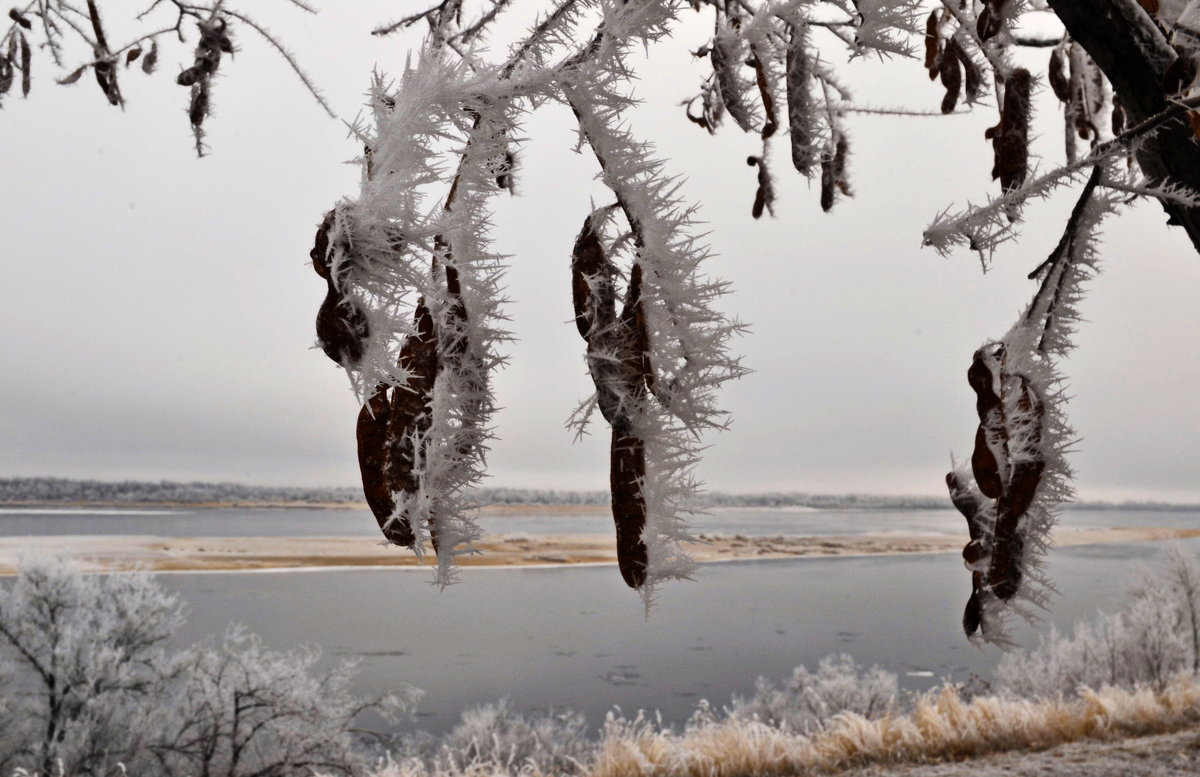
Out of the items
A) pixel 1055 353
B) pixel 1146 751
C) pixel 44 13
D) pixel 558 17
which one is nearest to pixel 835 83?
pixel 1055 353

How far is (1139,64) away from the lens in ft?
2.37

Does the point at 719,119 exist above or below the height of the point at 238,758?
above

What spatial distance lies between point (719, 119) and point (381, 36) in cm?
67

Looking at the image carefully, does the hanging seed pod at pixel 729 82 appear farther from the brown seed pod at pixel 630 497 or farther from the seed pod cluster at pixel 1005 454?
the brown seed pod at pixel 630 497

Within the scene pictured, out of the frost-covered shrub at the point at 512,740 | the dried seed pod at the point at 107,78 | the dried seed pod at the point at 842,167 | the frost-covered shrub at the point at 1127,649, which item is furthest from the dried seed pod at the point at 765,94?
the frost-covered shrub at the point at 1127,649

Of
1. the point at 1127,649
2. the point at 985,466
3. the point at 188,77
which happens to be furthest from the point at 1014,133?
the point at 1127,649

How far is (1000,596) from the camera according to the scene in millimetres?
Answer: 722

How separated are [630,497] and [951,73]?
98 centimetres

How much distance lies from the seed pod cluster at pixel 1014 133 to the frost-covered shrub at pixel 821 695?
245 inches

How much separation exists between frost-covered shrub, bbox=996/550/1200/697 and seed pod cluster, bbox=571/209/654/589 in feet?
26.6

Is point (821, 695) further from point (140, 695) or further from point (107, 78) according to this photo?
point (107, 78)

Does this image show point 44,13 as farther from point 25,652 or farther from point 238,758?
point 25,652

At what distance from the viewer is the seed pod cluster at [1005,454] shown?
64 cm

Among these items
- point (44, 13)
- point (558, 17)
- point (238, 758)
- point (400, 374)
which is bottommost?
point (238, 758)
